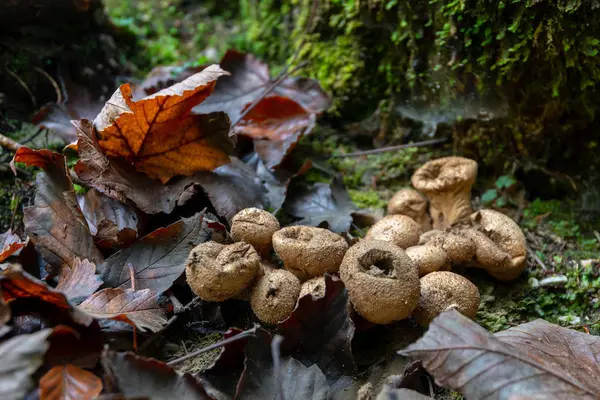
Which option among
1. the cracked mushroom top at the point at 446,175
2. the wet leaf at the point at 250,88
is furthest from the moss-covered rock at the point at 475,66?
the cracked mushroom top at the point at 446,175

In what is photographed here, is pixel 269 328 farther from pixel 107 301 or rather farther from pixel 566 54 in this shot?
pixel 566 54

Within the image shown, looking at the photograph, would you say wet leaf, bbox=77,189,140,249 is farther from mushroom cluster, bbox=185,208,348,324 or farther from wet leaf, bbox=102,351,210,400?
wet leaf, bbox=102,351,210,400

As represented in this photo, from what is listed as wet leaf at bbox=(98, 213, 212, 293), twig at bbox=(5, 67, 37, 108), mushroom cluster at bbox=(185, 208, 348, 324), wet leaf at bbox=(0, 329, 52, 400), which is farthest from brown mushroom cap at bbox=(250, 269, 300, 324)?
twig at bbox=(5, 67, 37, 108)

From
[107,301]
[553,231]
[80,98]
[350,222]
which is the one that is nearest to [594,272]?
[553,231]

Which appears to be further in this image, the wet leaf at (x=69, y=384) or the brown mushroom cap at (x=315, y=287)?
the brown mushroom cap at (x=315, y=287)

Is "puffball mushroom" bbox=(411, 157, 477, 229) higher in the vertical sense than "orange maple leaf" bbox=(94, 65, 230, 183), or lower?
lower

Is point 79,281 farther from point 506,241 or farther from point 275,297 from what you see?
point 506,241

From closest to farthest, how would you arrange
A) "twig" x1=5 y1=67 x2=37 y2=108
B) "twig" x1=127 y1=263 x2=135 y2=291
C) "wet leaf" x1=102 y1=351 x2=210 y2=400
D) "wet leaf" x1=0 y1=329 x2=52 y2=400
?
"wet leaf" x1=0 y1=329 x2=52 y2=400
"wet leaf" x1=102 y1=351 x2=210 y2=400
"twig" x1=127 y1=263 x2=135 y2=291
"twig" x1=5 y1=67 x2=37 y2=108

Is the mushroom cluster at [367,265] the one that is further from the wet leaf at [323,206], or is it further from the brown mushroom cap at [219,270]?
the wet leaf at [323,206]
